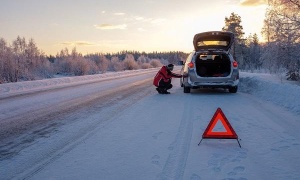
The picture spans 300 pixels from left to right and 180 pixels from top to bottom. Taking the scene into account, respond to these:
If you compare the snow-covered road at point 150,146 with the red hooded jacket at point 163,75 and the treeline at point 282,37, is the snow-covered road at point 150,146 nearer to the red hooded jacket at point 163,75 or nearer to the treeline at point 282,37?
the red hooded jacket at point 163,75

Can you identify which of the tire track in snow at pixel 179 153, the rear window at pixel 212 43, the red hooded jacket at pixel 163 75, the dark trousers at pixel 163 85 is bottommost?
the tire track in snow at pixel 179 153

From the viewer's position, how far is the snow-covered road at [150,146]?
12.5 ft

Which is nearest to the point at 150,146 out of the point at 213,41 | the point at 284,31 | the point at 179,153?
the point at 179,153

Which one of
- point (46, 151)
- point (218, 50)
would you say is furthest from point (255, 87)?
→ point (46, 151)

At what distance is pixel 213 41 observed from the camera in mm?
12656

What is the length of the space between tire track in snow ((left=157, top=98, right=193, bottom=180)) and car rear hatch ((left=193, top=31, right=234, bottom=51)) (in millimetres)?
6455

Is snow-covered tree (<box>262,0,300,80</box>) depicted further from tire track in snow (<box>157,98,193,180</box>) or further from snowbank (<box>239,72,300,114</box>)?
tire track in snow (<box>157,98,193,180</box>)

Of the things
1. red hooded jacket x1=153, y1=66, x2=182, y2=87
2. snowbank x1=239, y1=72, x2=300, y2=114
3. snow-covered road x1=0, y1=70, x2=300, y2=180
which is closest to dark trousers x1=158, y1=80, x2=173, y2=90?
red hooded jacket x1=153, y1=66, x2=182, y2=87

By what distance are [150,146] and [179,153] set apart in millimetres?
587

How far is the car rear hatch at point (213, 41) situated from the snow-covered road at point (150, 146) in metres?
4.79

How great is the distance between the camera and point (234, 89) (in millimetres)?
11945

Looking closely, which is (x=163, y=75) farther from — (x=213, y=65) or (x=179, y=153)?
(x=179, y=153)

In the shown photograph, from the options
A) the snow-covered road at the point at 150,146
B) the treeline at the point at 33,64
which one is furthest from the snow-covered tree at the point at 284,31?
the treeline at the point at 33,64

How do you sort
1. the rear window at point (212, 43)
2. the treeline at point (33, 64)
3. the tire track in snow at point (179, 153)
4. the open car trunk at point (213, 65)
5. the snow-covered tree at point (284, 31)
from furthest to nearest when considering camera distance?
1. the treeline at point (33, 64)
2. the snow-covered tree at point (284, 31)
3. the open car trunk at point (213, 65)
4. the rear window at point (212, 43)
5. the tire track in snow at point (179, 153)
